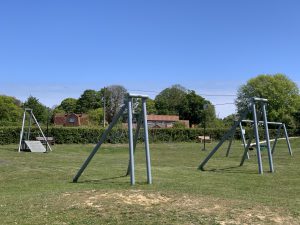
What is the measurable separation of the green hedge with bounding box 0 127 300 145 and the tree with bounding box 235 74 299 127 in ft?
127

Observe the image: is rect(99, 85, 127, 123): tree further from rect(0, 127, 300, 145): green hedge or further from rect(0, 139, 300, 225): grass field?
rect(0, 139, 300, 225): grass field

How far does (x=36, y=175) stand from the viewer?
47.8 ft

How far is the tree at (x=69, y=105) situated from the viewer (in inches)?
5145

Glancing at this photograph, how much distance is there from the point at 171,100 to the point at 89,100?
76.0 feet

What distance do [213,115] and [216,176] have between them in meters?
75.2

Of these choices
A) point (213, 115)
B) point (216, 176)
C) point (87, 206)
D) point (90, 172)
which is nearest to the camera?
point (87, 206)

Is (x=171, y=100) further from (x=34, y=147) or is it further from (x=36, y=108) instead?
(x=34, y=147)

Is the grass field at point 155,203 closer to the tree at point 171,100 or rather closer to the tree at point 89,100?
the tree at point 171,100

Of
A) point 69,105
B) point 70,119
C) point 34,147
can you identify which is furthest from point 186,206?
point 69,105

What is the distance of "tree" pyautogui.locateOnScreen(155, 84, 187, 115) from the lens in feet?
391

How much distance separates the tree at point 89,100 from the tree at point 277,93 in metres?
38.6

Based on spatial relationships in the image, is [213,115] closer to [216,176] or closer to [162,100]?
[162,100]

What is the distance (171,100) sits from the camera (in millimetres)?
122312

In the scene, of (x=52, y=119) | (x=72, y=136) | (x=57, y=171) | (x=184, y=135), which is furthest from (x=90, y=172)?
(x=52, y=119)
